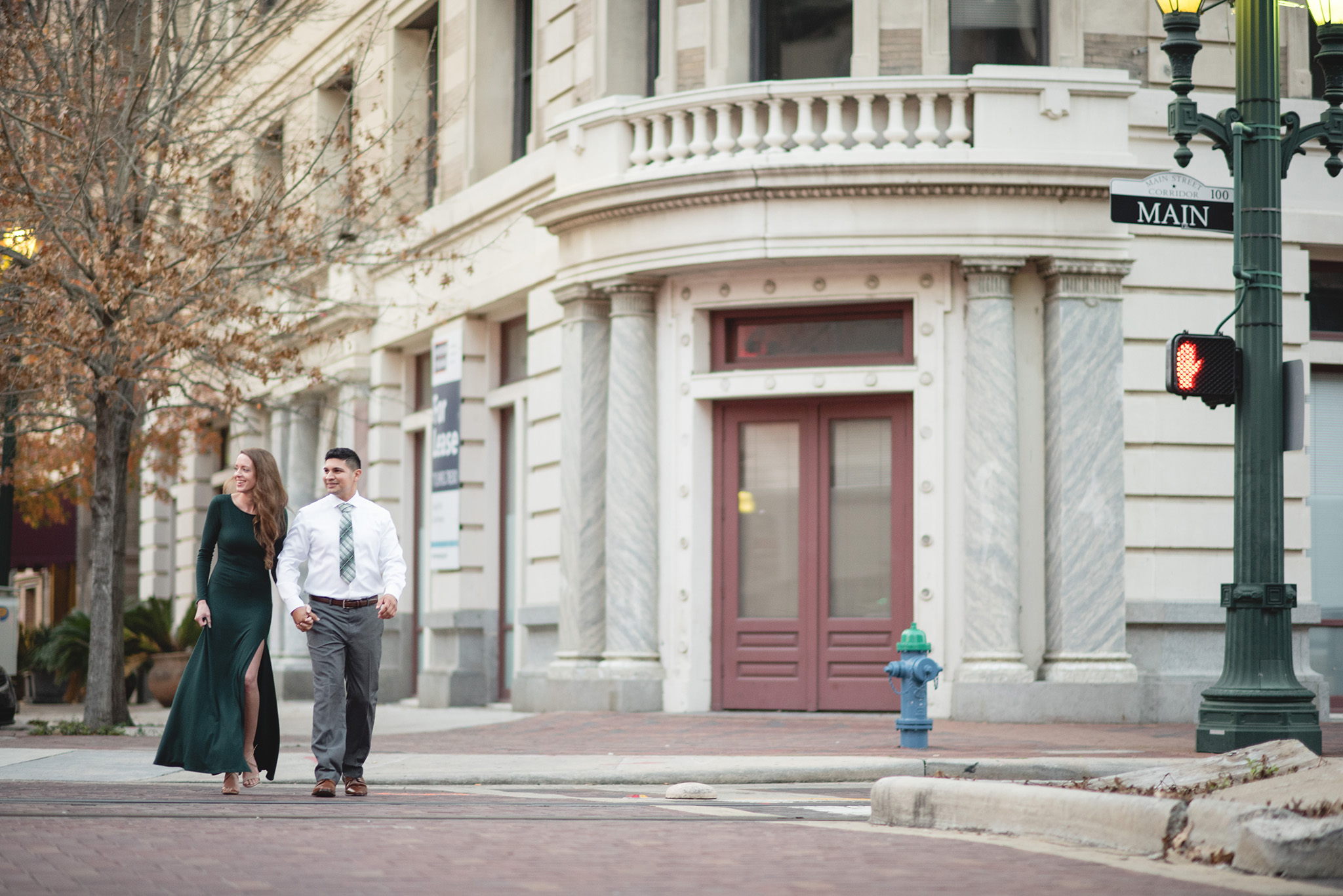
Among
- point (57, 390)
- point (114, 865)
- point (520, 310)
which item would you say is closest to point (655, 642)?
point (520, 310)

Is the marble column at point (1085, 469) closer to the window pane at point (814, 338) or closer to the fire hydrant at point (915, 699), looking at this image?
the window pane at point (814, 338)

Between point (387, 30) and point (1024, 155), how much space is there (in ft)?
35.0

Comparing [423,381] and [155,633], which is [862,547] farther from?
[155,633]

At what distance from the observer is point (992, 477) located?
621 inches

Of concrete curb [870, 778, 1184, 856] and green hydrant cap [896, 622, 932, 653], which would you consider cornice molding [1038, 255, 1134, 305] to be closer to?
green hydrant cap [896, 622, 932, 653]

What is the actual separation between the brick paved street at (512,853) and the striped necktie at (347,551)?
1.19m

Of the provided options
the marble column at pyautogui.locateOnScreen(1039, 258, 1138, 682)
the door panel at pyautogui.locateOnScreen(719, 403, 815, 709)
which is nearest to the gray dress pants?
the door panel at pyautogui.locateOnScreen(719, 403, 815, 709)

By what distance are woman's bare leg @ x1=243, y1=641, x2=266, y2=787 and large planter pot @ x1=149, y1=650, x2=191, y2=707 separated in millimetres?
13335

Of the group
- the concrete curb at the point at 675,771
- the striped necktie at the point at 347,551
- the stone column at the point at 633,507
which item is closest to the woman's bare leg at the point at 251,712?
the striped necktie at the point at 347,551

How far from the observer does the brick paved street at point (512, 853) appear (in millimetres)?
5715

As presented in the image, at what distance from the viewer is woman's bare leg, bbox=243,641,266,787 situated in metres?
9.29

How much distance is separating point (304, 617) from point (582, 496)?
8612 millimetres

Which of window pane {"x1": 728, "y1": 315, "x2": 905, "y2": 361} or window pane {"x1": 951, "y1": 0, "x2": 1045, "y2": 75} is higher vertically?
window pane {"x1": 951, "y1": 0, "x2": 1045, "y2": 75}

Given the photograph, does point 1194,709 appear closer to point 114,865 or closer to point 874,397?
point 874,397
